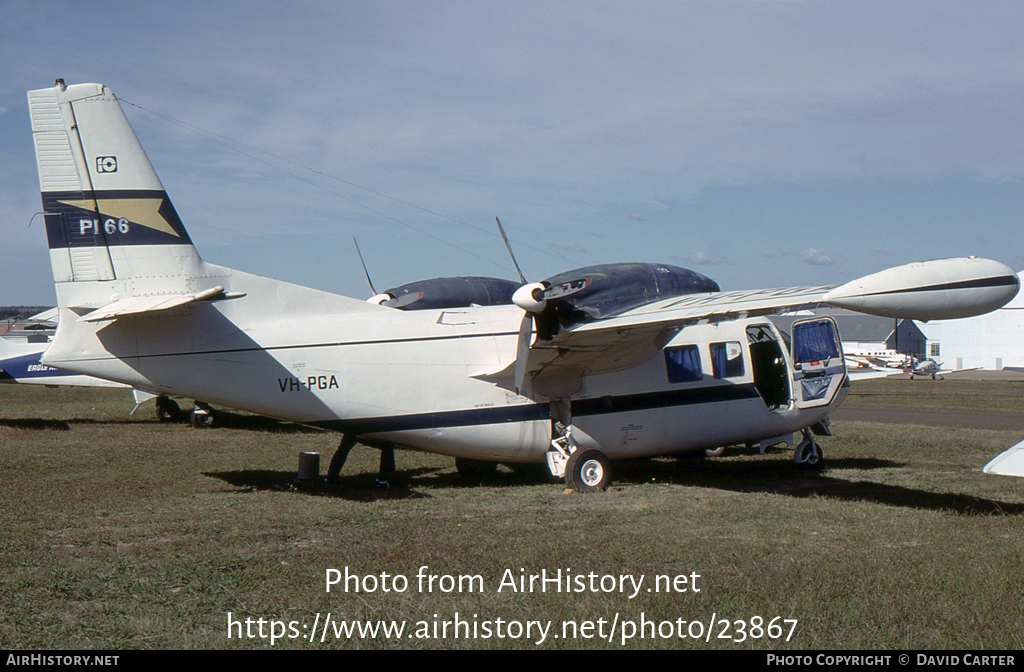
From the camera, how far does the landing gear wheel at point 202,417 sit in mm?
20719

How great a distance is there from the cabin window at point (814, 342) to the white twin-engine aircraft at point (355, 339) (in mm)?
2555

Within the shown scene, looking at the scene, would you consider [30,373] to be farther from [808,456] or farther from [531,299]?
[808,456]

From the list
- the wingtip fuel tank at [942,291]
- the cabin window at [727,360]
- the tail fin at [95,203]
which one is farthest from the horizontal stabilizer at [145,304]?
the cabin window at [727,360]

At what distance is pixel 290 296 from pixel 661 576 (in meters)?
6.31

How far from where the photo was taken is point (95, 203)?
9.70 metres

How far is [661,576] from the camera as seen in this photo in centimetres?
646

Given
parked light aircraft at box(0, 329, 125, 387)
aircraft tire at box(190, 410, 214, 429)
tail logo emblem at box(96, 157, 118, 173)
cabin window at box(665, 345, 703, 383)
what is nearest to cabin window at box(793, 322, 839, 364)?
cabin window at box(665, 345, 703, 383)

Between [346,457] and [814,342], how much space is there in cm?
811

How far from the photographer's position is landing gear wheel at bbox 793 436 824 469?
44.3 feet

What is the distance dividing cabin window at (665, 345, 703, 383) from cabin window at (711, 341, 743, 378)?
1.08ft

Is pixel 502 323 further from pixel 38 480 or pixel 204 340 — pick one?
pixel 38 480

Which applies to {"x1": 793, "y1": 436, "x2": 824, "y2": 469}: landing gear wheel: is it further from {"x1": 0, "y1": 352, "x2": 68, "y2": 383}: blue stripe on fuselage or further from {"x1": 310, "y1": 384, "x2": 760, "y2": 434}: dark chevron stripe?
{"x1": 0, "y1": 352, "x2": 68, "y2": 383}: blue stripe on fuselage

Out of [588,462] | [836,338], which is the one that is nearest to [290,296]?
[588,462]

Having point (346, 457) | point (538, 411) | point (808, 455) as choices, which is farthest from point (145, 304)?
point (808, 455)
